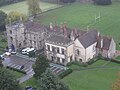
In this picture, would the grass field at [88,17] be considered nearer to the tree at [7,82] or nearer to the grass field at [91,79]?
the grass field at [91,79]

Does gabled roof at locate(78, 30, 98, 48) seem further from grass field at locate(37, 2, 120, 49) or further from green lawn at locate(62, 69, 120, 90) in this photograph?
grass field at locate(37, 2, 120, 49)

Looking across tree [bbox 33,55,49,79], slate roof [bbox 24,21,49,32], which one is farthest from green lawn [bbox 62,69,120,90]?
slate roof [bbox 24,21,49,32]

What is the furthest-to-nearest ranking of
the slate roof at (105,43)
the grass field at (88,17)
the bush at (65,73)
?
1. the grass field at (88,17)
2. the slate roof at (105,43)
3. the bush at (65,73)

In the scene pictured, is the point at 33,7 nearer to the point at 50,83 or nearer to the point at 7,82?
the point at 7,82

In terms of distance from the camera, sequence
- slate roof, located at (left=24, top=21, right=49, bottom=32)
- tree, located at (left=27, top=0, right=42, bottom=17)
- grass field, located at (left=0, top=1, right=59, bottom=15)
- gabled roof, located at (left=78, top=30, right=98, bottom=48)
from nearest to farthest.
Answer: gabled roof, located at (left=78, top=30, right=98, bottom=48)
slate roof, located at (left=24, top=21, right=49, bottom=32)
tree, located at (left=27, top=0, right=42, bottom=17)
grass field, located at (left=0, top=1, right=59, bottom=15)

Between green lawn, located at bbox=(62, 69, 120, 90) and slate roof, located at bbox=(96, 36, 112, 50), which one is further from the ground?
slate roof, located at bbox=(96, 36, 112, 50)

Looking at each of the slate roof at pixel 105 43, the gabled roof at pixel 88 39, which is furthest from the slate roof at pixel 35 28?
the slate roof at pixel 105 43
